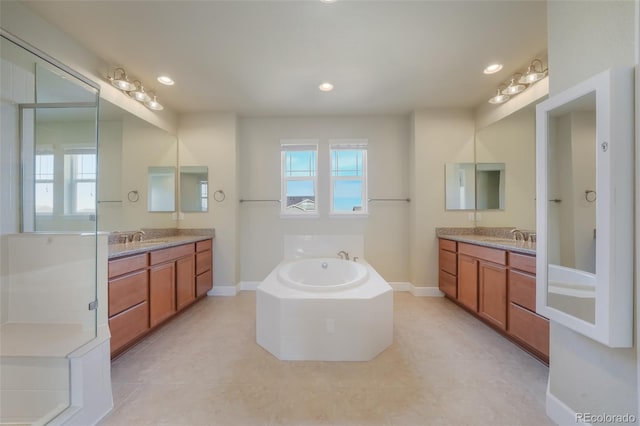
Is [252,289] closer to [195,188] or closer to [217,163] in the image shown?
[195,188]

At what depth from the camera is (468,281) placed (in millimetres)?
2709

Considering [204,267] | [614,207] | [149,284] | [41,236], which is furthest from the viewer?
[204,267]

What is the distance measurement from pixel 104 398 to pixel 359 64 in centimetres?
315

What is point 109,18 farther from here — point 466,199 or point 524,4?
point 466,199

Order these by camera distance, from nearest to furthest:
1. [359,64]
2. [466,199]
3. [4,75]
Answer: [4,75]
[359,64]
[466,199]

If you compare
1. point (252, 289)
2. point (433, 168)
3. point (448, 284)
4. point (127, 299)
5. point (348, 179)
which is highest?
point (433, 168)

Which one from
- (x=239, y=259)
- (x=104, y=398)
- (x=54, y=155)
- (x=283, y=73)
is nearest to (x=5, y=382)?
(x=104, y=398)

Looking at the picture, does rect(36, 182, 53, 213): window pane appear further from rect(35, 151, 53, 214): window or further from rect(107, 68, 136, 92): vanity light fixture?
rect(107, 68, 136, 92): vanity light fixture

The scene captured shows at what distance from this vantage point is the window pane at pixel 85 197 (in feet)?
6.02

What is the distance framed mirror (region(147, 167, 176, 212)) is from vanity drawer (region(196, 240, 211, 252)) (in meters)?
0.74

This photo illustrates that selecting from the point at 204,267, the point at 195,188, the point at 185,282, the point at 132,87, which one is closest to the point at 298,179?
the point at 195,188

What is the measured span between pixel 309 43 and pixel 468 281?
2891 mm

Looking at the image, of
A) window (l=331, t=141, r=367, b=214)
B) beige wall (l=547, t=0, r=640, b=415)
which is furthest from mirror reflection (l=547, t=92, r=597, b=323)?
window (l=331, t=141, r=367, b=214)

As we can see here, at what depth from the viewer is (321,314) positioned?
1.92 metres
